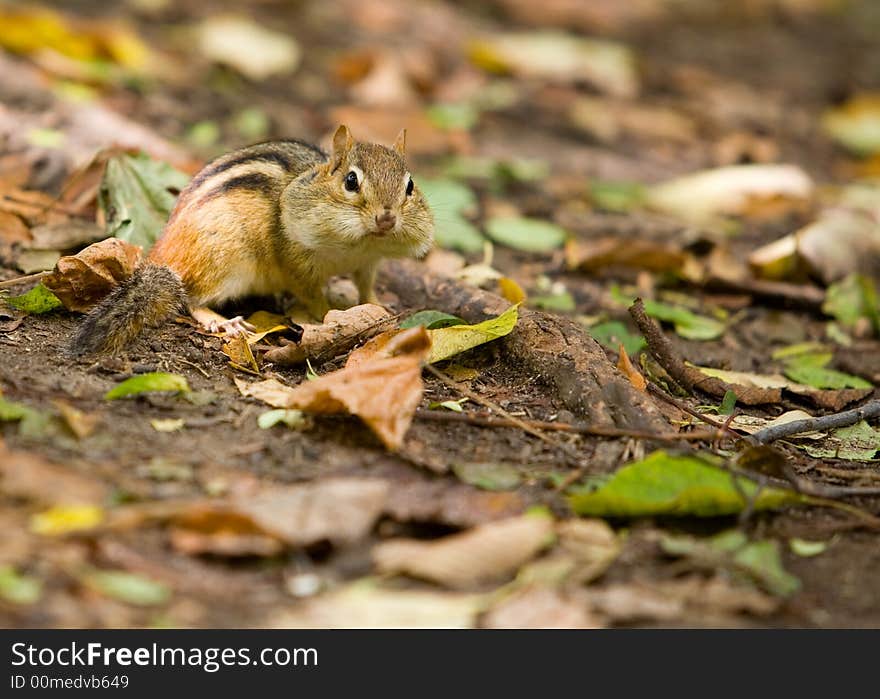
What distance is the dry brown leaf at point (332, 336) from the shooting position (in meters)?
4.33

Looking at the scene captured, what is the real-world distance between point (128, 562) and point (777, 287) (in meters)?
4.44

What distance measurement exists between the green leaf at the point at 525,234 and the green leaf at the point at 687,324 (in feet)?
3.35

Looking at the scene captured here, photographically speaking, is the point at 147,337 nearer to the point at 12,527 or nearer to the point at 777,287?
the point at 12,527

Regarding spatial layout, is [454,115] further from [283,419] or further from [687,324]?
[283,419]

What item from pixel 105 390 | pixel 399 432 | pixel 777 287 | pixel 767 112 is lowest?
pixel 399 432

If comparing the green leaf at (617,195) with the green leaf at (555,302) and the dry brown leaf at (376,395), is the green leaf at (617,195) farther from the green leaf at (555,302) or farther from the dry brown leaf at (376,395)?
the dry brown leaf at (376,395)

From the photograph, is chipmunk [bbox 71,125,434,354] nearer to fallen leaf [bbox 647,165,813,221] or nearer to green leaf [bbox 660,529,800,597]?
green leaf [bbox 660,529,800,597]

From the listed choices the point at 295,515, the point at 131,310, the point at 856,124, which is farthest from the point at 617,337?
the point at 856,124

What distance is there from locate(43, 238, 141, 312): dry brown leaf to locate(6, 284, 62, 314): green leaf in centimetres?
5

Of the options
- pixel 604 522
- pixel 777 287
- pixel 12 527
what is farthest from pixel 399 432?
pixel 777 287

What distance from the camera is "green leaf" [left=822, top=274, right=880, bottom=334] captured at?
6000 mm

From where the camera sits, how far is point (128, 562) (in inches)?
115

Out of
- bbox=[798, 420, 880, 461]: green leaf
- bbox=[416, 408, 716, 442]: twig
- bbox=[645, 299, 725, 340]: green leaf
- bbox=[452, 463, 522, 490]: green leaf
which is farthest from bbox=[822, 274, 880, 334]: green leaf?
bbox=[452, 463, 522, 490]: green leaf

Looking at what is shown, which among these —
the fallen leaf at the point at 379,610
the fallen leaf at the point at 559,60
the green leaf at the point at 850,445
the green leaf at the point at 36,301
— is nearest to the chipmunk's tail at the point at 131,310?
the green leaf at the point at 36,301
